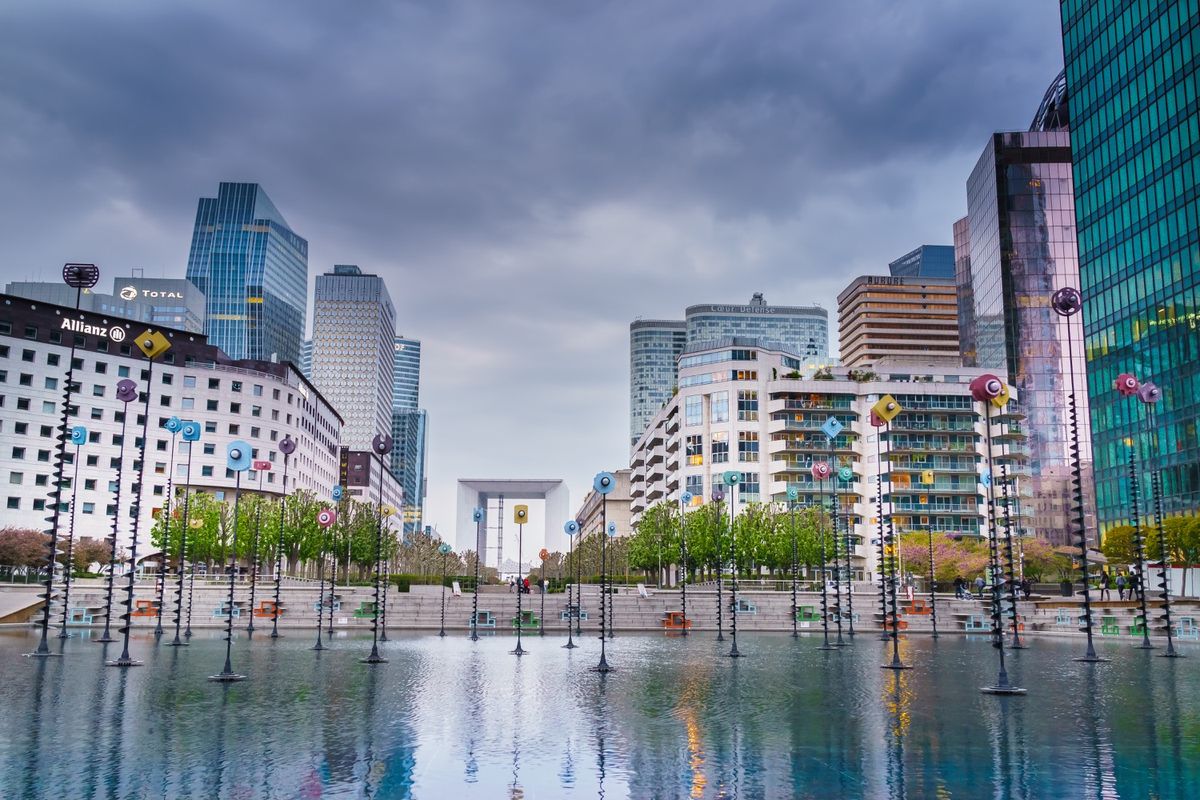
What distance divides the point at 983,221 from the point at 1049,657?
147 metres

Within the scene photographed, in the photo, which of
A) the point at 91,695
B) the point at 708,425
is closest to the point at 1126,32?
the point at 708,425

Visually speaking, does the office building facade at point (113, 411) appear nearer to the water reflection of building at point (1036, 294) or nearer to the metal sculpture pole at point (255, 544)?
the metal sculpture pole at point (255, 544)

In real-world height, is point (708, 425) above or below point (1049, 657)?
above

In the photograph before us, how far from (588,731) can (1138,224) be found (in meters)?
90.5

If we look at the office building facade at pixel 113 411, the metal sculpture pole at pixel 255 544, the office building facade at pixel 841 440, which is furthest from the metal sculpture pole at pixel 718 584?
the office building facade at pixel 113 411

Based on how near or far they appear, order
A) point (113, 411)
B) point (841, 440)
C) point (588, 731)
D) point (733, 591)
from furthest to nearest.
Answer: point (841, 440) < point (113, 411) < point (733, 591) < point (588, 731)

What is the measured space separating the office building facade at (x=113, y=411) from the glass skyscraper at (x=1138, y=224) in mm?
102216

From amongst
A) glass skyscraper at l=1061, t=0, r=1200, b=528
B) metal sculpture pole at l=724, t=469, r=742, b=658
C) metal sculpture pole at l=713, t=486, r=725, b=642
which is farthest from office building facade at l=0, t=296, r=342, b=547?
glass skyscraper at l=1061, t=0, r=1200, b=528

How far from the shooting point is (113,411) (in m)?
124

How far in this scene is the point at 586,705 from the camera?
23047mm

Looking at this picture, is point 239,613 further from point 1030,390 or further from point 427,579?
point 1030,390

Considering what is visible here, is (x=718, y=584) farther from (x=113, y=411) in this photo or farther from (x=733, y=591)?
(x=113, y=411)

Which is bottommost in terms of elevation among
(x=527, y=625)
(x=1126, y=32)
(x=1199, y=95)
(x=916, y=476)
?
(x=527, y=625)

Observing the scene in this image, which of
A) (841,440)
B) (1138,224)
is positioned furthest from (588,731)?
(841,440)
